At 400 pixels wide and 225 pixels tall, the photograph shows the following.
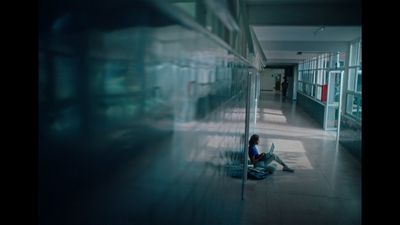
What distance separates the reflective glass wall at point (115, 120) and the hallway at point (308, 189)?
394 cm

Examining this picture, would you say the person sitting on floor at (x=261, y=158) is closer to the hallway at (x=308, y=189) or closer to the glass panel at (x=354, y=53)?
the hallway at (x=308, y=189)

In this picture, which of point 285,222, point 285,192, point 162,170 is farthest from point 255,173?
point 162,170

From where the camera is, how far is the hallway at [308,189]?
18.0 feet

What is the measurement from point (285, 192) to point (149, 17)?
19.3 ft

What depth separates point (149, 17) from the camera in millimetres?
1188

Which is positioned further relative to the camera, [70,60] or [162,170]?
[162,170]

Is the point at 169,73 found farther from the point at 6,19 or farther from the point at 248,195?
the point at 248,195

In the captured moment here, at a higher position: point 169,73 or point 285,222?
point 169,73

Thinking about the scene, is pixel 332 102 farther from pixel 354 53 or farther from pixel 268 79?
pixel 268 79

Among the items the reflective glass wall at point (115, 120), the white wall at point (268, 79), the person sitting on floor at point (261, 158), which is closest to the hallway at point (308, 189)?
the person sitting on floor at point (261, 158)

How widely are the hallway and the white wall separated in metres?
33.3

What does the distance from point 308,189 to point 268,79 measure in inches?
1538

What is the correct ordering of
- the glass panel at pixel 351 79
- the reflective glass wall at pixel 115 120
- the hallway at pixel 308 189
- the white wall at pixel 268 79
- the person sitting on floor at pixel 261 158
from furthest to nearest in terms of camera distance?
1. the white wall at pixel 268 79
2. the glass panel at pixel 351 79
3. the person sitting on floor at pixel 261 158
4. the hallway at pixel 308 189
5. the reflective glass wall at pixel 115 120


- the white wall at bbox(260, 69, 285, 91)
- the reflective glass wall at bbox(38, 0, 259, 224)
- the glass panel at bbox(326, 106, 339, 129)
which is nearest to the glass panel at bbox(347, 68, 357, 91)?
the glass panel at bbox(326, 106, 339, 129)
